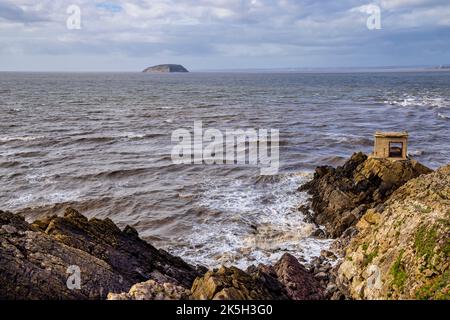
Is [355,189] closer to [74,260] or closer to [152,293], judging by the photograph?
[152,293]

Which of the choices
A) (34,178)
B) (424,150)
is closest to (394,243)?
(34,178)

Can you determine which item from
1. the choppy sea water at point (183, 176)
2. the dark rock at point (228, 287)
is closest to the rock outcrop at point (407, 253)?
the dark rock at point (228, 287)

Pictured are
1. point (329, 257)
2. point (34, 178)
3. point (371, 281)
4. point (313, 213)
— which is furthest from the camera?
point (34, 178)

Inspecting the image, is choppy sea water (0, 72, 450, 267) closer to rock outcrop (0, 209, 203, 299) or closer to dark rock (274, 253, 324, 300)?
dark rock (274, 253, 324, 300)

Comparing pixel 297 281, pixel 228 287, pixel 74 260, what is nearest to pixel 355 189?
pixel 297 281

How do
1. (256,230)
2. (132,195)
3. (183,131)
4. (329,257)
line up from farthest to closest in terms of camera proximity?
1. (183,131)
2. (132,195)
3. (256,230)
4. (329,257)

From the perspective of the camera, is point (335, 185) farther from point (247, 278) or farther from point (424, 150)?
point (424, 150)

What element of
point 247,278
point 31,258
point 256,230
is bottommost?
point 256,230

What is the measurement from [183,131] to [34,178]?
73.5 feet

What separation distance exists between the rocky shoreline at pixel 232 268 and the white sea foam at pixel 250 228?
7.21 ft

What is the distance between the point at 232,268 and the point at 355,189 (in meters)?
13.7

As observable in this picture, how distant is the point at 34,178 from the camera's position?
31.9 m

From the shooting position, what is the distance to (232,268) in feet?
43.3

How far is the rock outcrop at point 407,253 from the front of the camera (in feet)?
39.1
